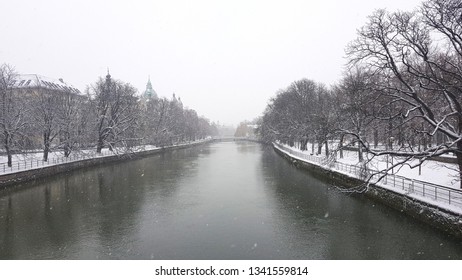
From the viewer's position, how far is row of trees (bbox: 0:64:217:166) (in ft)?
94.6

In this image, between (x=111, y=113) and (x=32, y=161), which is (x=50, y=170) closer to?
(x=32, y=161)

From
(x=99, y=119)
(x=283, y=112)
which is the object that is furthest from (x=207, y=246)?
(x=283, y=112)

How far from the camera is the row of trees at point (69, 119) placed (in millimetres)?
28828

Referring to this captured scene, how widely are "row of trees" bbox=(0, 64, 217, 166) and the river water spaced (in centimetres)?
825

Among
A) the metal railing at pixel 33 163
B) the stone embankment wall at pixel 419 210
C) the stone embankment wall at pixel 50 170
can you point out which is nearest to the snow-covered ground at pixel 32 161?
the metal railing at pixel 33 163

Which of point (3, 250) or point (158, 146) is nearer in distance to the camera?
point (3, 250)

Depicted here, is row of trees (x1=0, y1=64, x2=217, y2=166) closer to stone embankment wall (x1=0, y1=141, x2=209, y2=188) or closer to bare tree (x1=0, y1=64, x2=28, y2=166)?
bare tree (x1=0, y1=64, x2=28, y2=166)

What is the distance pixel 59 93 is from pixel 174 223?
35.5 metres

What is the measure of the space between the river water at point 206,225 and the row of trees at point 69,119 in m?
8.25

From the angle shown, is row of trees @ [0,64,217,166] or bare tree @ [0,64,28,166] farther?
row of trees @ [0,64,217,166]

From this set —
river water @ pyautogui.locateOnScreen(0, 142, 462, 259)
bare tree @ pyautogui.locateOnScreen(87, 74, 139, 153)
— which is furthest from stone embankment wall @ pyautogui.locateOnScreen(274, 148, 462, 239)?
bare tree @ pyautogui.locateOnScreen(87, 74, 139, 153)

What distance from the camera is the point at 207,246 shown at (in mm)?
11742

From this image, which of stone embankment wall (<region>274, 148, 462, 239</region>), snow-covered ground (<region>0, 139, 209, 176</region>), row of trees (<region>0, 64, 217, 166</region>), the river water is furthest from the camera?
row of trees (<region>0, 64, 217, 166</region>)

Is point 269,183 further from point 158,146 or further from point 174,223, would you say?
point 158,146
